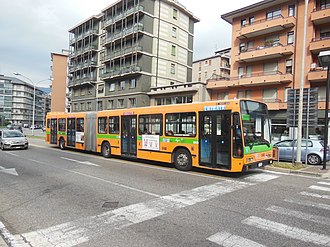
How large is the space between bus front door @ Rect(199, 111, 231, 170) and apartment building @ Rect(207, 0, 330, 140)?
19.1 m

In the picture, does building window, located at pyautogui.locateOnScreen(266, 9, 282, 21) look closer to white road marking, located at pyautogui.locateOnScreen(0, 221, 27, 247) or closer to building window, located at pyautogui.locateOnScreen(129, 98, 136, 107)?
building window, located at pyautogui.locateOnScreen(129, 98, 136, 107)

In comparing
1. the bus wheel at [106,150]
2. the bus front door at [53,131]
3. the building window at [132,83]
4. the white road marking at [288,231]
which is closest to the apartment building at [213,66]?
the building window at [132,83]

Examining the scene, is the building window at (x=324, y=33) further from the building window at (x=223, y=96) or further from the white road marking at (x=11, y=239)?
the white road marking at (x=11, y=239)

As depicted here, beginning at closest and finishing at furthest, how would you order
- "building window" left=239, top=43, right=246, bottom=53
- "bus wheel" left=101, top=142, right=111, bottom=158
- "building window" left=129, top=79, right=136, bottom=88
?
"bus wheel" left=101, top=142, right=111, bottom=158 < "building window" left=239, top=43, right=246, bottom=53 < "building window" left=129, top=79, right=136, bottom=88

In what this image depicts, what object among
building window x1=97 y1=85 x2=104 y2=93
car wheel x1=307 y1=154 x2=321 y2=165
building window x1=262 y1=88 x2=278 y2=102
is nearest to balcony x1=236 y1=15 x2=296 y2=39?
building window x1=262 y1=88 x2=278 y2=102

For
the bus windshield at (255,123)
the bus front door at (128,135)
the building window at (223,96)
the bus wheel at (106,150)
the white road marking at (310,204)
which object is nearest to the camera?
the white road marking at (310,204)

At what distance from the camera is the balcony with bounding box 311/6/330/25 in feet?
77.2

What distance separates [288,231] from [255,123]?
17.8ft

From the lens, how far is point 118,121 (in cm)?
1336

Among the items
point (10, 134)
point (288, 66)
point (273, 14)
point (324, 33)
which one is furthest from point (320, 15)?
point (10, 134)

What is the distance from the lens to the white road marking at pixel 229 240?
3.67m

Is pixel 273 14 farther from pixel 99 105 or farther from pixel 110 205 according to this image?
pixel 99 105

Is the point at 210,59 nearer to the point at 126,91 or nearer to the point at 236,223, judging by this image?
the point at 126,91

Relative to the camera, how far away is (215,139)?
8961mm
